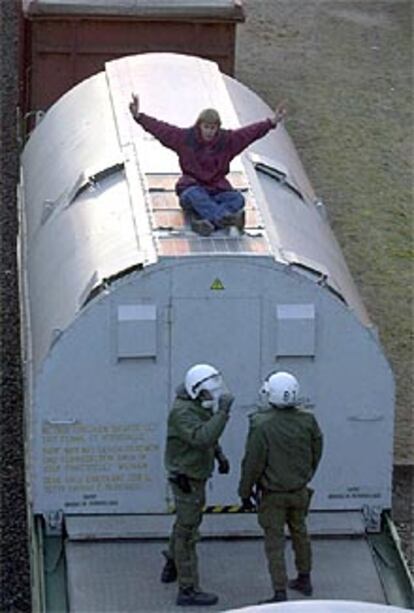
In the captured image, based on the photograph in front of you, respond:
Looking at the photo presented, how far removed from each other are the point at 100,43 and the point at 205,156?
536 centimetres

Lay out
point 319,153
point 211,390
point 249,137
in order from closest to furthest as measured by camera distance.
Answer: point 211,390
point 249,137
point 319,153

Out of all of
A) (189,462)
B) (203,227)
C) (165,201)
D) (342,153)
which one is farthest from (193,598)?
(342,153)

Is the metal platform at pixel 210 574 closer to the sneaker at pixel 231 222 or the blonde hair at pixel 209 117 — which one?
the sneaker at pixel 231 222

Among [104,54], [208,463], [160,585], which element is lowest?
[160,585]

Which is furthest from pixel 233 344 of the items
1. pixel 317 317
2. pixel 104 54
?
pixel 104 54

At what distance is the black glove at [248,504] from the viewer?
29.5ft

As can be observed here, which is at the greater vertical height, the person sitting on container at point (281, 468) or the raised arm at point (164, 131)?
the raised arm at point (164, 131)

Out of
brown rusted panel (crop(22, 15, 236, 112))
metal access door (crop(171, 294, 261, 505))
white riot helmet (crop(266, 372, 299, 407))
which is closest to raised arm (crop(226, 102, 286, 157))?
metal access door (crop(171, 294, 261, 505))

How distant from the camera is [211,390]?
8.78 meters

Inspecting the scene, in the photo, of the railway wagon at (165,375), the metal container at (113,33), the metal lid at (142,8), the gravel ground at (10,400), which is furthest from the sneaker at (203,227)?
the metal lid at (142,8)

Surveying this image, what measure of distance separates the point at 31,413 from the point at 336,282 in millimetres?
1911

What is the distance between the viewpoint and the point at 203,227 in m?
9.52

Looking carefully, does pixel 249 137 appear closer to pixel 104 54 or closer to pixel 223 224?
pixel 223 224

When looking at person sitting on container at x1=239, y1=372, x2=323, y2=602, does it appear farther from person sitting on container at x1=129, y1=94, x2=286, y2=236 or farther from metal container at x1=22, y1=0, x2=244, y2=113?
metal container at x1=22, y1=0, x2=244, y2=113
